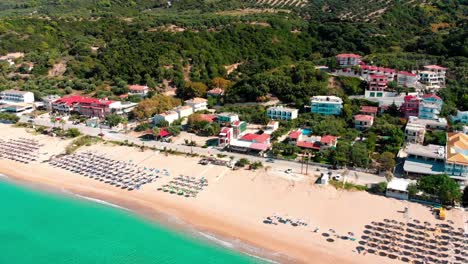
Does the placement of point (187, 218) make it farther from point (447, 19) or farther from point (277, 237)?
point (447, 19)

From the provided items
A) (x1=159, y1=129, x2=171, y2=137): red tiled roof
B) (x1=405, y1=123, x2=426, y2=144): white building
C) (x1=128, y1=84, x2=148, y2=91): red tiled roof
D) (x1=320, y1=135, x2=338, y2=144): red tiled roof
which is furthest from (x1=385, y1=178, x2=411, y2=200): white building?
(x1=128, y1=84, x2=148, y2=91): red tiled roof

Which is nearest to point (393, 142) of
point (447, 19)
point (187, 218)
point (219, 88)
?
point (187, 218)

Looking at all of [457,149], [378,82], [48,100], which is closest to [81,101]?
[48,100]

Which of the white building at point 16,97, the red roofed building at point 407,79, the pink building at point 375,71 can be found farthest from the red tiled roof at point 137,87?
the red roofed building at point 407,79

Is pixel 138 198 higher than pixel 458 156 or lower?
lower

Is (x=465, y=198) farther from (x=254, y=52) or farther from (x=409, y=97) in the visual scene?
(x=254, y=52)

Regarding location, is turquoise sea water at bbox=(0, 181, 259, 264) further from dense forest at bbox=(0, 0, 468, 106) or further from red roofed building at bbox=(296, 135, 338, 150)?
dense forest at bbox=(0, 0, 468, 106)
